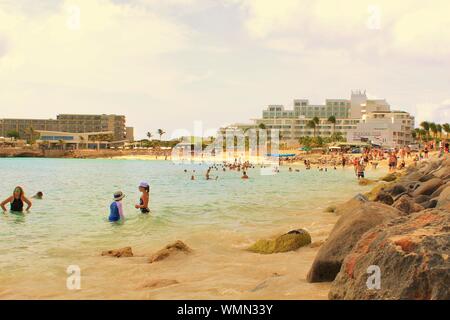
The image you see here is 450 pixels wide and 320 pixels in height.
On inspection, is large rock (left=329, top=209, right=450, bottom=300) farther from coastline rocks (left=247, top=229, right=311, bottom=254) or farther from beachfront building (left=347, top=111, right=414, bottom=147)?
beachfront building (left=347, top=111, right=414, bottom=147)

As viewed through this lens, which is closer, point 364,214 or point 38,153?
point 364,214

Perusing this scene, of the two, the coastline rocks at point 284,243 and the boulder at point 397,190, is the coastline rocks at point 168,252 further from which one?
the boulder at point 397,190

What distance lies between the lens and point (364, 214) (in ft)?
22.2

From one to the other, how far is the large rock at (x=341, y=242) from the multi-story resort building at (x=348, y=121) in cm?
12286

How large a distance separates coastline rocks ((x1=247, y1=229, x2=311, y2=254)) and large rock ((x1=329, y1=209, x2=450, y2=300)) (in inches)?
190

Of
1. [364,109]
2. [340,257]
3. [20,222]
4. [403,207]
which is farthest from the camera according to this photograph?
[364,109]

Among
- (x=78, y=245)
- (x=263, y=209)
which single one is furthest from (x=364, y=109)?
(x=78, y=245)

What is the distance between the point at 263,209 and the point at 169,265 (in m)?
11.7

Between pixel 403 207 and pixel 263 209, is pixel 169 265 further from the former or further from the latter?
pixel 263 209

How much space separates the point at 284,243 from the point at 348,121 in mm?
144830

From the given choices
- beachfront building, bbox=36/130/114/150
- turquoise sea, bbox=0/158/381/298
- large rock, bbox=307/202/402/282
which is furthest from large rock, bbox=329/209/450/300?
beachfront building, bbox=36/130/114/150

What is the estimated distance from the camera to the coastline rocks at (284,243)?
1020 cm

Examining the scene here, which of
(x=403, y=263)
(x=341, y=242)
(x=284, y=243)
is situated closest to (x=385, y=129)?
(x=284, y=243)

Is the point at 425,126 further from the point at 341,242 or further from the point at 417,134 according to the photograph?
the point at 341,242
